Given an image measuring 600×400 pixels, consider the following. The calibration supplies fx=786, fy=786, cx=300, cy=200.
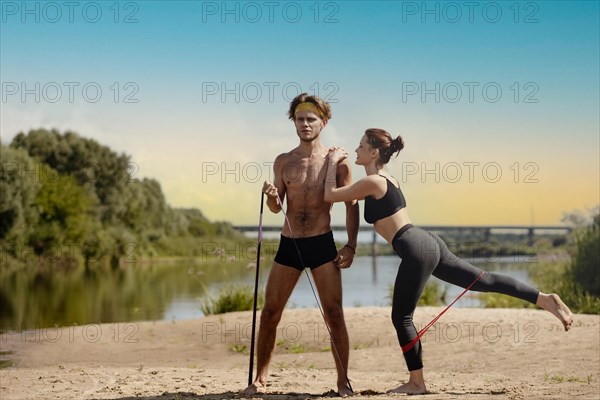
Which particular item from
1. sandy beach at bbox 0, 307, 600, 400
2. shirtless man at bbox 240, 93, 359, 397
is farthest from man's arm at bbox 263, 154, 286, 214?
sandy beach at bbox 0, 307, 600, 400

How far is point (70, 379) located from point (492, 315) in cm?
704

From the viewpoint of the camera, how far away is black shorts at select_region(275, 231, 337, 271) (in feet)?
21.4

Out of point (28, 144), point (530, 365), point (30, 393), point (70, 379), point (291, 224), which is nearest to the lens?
point (291, 224)

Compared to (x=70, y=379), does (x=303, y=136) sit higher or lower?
higher

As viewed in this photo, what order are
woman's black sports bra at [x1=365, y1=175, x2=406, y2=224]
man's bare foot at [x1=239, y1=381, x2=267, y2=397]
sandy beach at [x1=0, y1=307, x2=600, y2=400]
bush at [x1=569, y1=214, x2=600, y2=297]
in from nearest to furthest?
woman's black sports bra at [x1=365, y1=175, x2=406, y2=224] → man's bare foot at [x1=239, y1=381, x2=267, y2=397] → sandy beach at [x1=0, y1=307, x2=600, y2=400] → bush at [x1=569, y1=214, x2=600, y2=297]

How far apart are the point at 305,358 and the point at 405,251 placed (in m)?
4.77

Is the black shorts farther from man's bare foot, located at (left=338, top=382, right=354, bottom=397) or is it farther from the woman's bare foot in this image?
the woman's bare foot

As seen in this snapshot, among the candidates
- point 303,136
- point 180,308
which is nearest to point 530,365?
point 303,136

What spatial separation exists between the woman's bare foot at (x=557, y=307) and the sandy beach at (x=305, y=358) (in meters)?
0.73

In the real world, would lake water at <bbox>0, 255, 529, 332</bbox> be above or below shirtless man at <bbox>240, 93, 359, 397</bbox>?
below

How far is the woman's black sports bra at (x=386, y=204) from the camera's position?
6359 millimetres

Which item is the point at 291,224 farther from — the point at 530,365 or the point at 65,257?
the point at 65,257

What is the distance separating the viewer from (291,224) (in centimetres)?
662

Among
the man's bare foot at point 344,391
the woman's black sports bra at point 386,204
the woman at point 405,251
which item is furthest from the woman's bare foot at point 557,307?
the man's bare foot at point 344,391
